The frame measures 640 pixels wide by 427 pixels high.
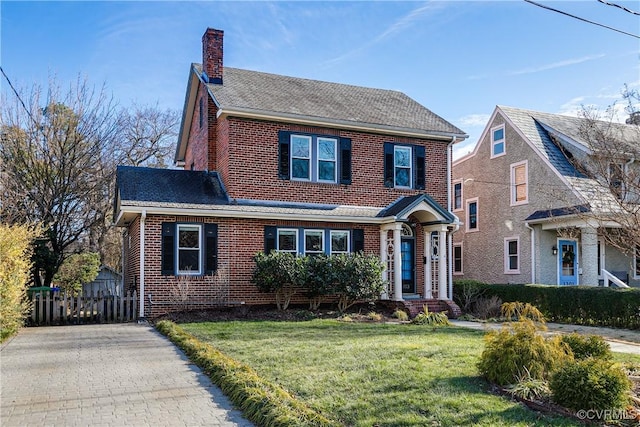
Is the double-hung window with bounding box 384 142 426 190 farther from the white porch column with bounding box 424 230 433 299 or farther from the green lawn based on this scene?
the green lawn

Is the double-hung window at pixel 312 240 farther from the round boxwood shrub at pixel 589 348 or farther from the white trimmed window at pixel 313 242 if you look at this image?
the round boxwood shrub at pixel 589 348

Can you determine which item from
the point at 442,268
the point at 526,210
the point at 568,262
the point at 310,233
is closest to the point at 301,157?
the point at 310,233

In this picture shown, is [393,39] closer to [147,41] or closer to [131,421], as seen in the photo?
[147,41]

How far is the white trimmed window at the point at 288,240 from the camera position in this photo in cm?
1742

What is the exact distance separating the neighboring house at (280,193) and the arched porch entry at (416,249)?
39 millimetres

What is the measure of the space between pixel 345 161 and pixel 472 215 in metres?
10.5

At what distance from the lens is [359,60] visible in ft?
47.3

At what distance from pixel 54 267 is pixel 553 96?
53.5 feet

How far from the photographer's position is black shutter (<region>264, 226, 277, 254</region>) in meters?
17.2

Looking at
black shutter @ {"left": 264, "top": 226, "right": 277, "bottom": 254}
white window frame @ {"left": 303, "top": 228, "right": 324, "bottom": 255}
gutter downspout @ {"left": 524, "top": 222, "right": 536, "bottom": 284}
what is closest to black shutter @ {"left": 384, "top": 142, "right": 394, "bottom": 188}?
white window frame @ {"left": 303, "top": 228, "right": 324, "bottom": 255}

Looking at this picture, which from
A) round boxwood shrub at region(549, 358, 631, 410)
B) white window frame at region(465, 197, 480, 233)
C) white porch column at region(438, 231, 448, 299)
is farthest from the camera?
white window frame at region(465, 197, 480, 233)

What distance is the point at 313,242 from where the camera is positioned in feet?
58.5

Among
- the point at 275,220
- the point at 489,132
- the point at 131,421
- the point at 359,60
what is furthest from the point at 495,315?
the point at 131,421

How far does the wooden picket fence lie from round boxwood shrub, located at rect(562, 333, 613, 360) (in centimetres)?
1162
